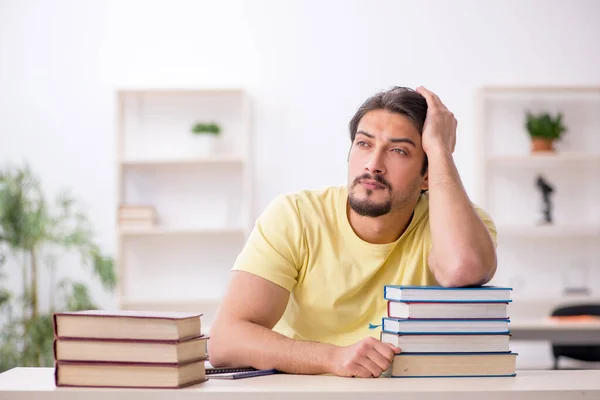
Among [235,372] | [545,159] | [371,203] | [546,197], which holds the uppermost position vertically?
[545,159]

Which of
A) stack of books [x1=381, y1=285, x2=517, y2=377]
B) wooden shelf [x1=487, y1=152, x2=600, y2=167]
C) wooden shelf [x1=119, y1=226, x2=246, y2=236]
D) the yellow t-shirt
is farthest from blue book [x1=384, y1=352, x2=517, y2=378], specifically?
wooden shelf [x1=487, y1=152, x2=600, y2=167]

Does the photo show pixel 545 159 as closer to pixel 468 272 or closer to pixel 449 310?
pixel 468 272

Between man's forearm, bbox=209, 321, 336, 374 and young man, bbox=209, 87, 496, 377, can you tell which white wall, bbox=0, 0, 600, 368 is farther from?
man's forearm, bbox=209, 321, 336, 374

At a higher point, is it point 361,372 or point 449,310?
Result: point 449,310

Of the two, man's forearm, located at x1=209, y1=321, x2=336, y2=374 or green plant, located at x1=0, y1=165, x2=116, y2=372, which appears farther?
green plant, located at x1=0, y1=165, x2=116, y2=372

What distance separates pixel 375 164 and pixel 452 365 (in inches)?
22.1

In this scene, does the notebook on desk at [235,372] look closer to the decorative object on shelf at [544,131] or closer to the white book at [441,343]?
the white book at [441,343]

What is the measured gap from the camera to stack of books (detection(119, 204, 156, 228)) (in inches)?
216

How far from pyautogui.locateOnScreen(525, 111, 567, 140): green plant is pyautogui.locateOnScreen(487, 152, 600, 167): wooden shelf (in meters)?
0.12

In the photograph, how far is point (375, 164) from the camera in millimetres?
2008

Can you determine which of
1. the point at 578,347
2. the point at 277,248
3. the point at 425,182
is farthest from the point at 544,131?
the point at 277,248

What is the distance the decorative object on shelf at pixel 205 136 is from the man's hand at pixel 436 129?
11.5ft

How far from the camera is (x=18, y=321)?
16.9 ft

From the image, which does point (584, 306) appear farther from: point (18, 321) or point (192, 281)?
point (18, 321)
